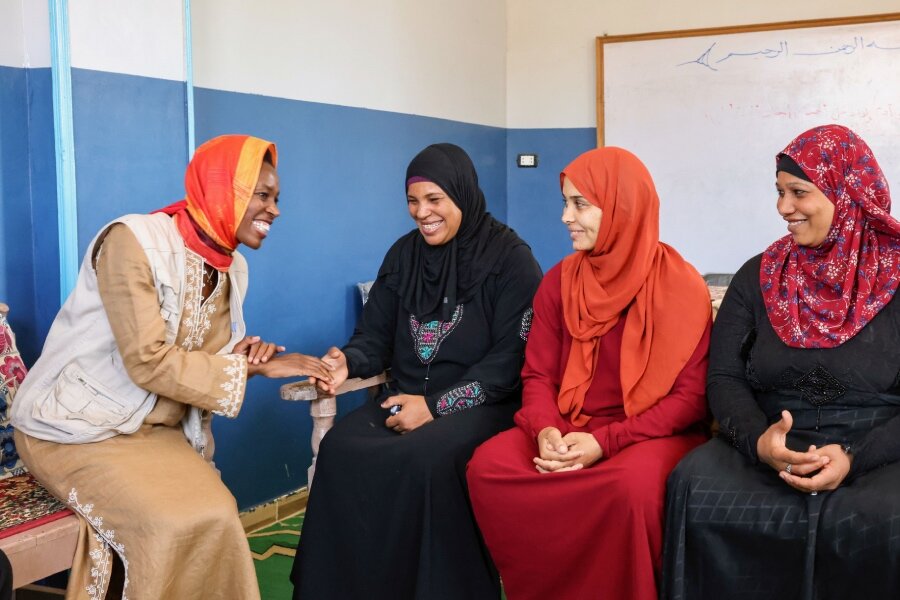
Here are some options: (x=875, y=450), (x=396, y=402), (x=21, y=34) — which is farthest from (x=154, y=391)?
(x=875, y=450)

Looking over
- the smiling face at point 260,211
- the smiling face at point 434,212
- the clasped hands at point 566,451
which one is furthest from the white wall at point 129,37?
the clasped hands at point 566,451

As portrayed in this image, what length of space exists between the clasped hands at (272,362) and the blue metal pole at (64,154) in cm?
54

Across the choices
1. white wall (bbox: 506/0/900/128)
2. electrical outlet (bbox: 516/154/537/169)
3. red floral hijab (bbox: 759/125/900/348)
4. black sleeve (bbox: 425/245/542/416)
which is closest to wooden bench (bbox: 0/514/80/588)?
black sleeve (bbox: 425/245/542/416)

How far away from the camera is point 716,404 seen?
2.19 m

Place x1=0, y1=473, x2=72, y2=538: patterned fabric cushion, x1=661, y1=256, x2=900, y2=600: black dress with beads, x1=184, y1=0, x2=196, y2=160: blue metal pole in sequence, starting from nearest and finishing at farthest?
1. x1=661, y1=256, x2=900, y2=600: black dress with beads
2. x1=0, y1=473, x2=72, y2=538: patterned fabric cushion
3. x1=184, y1=0, x2=196, y2=160: blue metal pole

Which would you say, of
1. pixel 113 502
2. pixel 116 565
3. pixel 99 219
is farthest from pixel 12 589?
pixel 99 219

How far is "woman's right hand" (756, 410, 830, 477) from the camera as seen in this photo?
1.89m

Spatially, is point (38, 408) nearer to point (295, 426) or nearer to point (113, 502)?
point (113, 502)

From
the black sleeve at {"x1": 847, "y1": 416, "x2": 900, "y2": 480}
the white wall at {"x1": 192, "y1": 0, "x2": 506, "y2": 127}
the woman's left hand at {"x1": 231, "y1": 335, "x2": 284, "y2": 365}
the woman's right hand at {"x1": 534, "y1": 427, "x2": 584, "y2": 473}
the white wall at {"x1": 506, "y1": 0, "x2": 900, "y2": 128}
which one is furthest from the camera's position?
the white wall at {"x1": 506, "y1": 0, "x2": 900, "y2": 128}

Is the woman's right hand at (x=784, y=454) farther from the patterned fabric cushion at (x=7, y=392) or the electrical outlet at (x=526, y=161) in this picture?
the electrical outlet at (x=526, y=161)

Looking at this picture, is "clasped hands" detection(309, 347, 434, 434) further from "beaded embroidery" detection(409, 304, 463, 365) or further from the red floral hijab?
the red floral hijab

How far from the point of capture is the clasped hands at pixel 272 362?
2.40 metres

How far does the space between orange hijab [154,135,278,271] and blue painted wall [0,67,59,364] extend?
46 cm

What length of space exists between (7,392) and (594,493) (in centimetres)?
154
